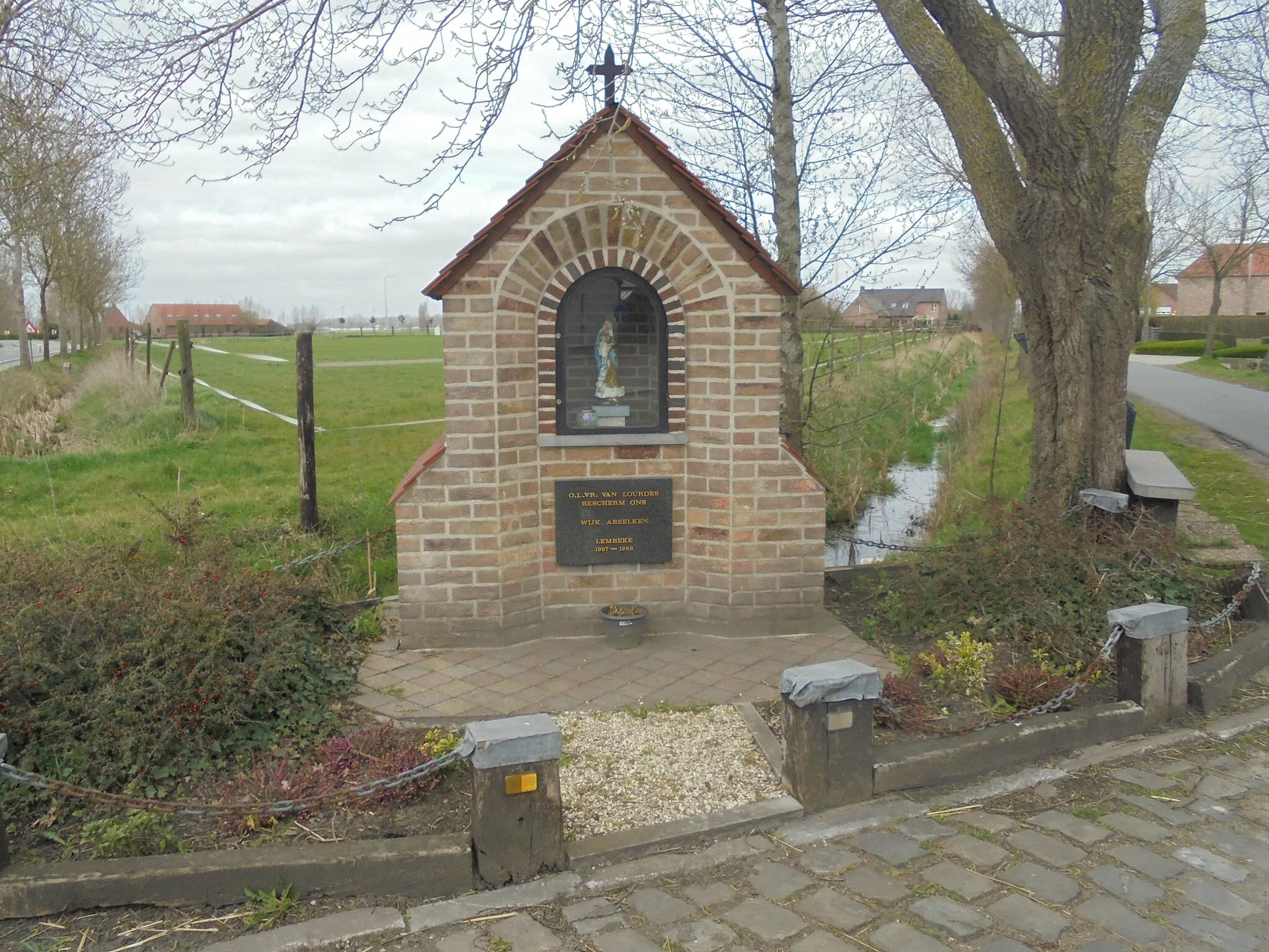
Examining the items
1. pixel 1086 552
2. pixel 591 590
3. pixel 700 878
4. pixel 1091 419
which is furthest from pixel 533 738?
pixel 1091 419

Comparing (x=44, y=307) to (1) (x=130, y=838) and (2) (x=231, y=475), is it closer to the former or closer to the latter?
(2) (x=231, y=475)

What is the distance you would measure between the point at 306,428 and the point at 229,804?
5.60 m

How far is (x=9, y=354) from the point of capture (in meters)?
55.7

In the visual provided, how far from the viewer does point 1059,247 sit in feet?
26.6

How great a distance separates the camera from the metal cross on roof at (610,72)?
6.55 metres

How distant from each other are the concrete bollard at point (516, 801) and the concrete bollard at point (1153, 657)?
3422 millimetres

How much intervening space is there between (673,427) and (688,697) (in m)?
2.08

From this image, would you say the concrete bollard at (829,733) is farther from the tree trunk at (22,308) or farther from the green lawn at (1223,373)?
the tree trunk at (22,308)

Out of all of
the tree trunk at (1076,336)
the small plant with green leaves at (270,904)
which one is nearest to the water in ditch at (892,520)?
the tree trunk at (1076,336)

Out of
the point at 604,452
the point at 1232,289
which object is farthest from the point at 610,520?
the point at 1232,289

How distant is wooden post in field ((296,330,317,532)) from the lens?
930 cm

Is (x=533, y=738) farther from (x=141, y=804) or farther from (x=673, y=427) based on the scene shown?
(x=673, y=427)

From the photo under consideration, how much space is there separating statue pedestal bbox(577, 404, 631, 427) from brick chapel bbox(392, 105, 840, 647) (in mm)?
11

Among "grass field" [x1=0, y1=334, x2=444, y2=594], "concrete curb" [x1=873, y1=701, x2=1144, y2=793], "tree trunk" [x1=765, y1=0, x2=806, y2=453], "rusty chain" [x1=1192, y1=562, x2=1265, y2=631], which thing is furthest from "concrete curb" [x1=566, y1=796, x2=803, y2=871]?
"tree trunk" [x1=765, y1=0, x2=806, y2=453]
